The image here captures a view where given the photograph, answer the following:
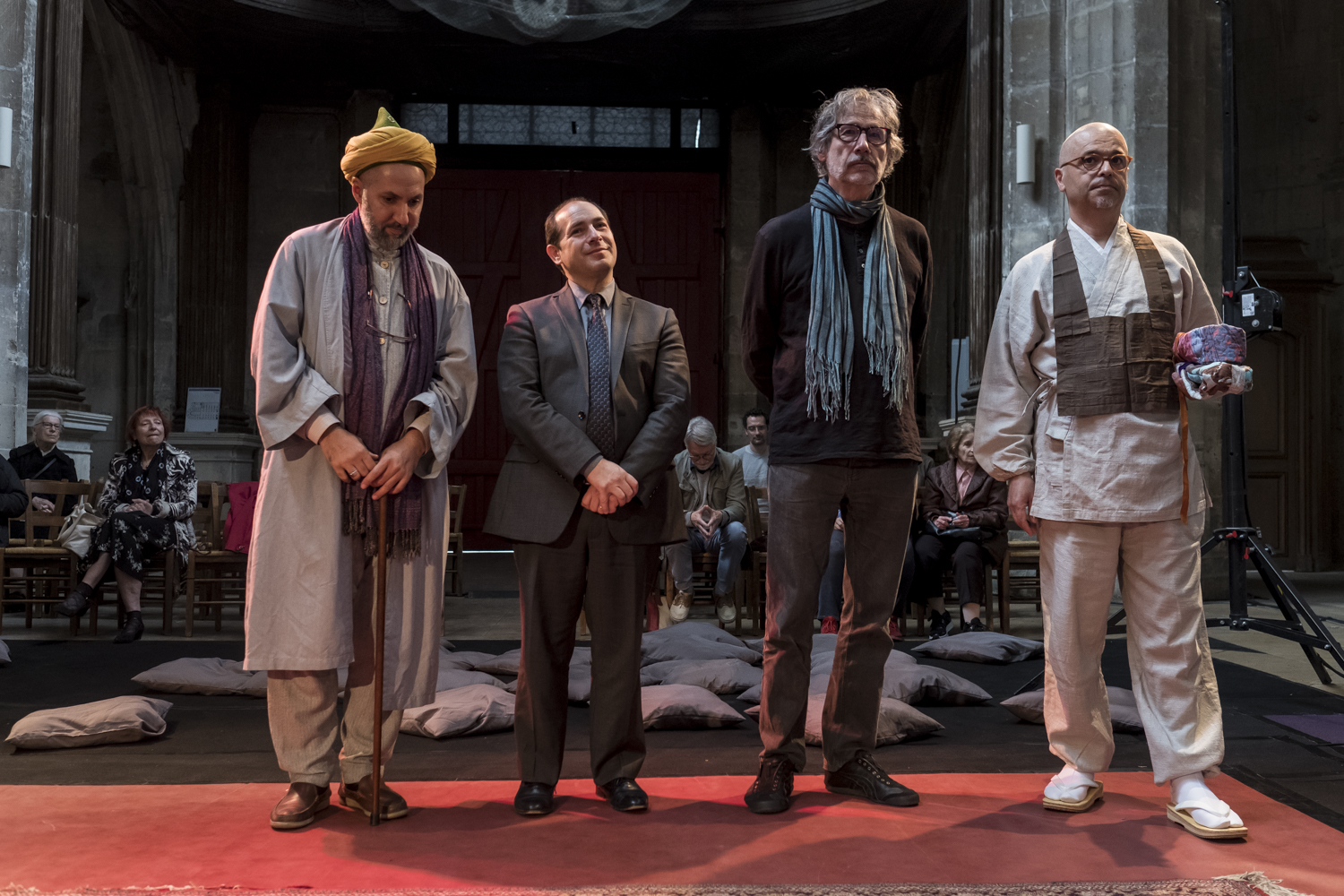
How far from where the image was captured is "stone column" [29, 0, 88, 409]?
6879 millimetres

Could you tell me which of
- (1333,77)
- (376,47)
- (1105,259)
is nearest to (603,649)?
(1105,259)

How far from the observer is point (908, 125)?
10.4 meters

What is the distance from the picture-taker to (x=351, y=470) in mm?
2383

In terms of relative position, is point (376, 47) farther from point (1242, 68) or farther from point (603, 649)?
point (603, 649)

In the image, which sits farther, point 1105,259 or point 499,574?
point 499,574

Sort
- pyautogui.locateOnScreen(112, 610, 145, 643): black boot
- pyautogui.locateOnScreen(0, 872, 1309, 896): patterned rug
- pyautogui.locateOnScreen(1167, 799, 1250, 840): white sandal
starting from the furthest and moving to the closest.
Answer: pyautogui.locateOnScreen(112, 610, 145, 643): black boot < pyautogui.locateOnScreen(1167, 799, 1250, 840): white sandal < pyautogui.locateOnScreen(0, 872, 1309, 896): patterned rug

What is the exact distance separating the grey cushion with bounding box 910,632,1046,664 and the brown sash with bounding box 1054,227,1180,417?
8.33ft

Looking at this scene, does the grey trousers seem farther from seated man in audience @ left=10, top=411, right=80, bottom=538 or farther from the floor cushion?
seated man in audience @ left=10, top=411, right=80, bottom=538

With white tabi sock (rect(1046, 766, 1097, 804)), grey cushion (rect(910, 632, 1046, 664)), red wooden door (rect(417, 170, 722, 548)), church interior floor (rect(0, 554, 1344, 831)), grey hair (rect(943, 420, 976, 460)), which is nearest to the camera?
white tabi sock (rect(1046, 766, 1097, 804))

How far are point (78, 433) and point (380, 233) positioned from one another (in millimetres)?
5788

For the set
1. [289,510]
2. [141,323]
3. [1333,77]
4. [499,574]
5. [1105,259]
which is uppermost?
[1333,77]

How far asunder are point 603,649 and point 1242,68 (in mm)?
9278

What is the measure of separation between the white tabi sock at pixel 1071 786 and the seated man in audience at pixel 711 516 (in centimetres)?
360

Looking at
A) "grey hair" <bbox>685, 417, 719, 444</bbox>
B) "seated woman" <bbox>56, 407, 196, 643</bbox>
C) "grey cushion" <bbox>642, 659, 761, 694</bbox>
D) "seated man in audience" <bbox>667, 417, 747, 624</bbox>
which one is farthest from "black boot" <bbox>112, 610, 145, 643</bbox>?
"grey hair" <bbox>685, 417, 719, 444</bbox>
